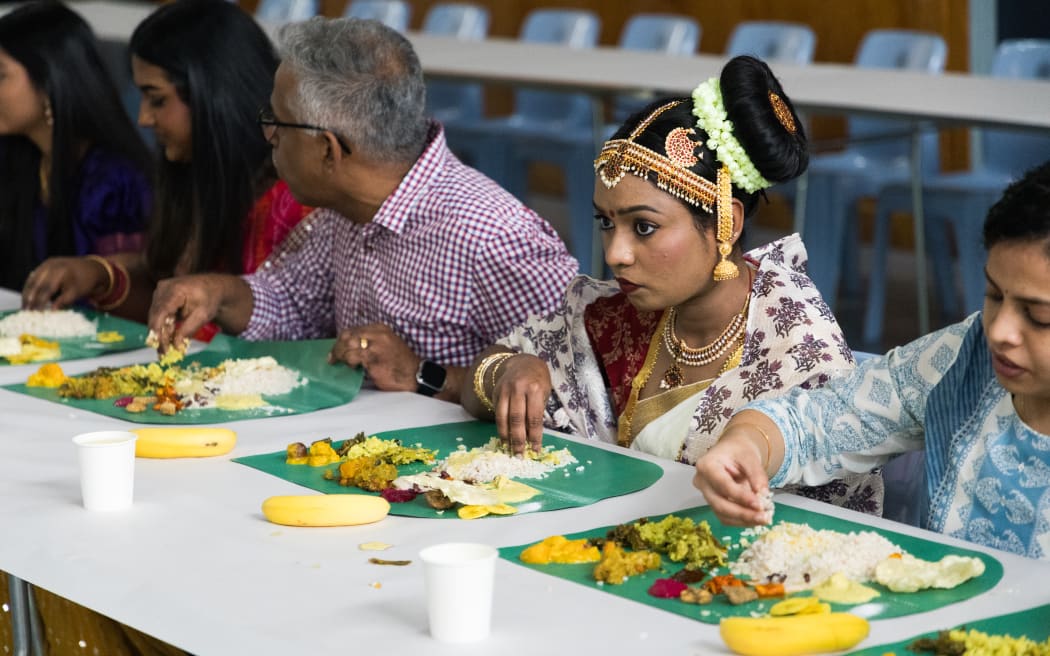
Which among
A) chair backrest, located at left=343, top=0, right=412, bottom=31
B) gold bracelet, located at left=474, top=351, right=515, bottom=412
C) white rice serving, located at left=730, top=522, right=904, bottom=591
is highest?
chair backrest, located at left=343, top=0, right=412, bottom=31

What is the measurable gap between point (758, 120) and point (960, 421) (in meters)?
0.54

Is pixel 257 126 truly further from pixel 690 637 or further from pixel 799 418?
pixel 690 637

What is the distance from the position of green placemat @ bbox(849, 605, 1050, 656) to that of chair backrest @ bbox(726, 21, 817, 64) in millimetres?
5162

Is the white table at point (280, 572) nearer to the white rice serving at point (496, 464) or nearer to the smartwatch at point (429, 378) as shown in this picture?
the white rice serving at point (496, 464)

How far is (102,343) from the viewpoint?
9.86ft

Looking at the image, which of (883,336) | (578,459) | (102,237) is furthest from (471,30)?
(578,459)

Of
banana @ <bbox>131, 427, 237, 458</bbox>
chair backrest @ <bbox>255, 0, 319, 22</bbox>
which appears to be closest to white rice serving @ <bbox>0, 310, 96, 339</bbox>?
banana @ <bbox>131, 427, 237, 458</bbox>

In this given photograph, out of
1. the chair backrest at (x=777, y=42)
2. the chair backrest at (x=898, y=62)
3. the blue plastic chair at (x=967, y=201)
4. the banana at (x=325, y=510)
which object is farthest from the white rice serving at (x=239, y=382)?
the chair backrest at (x=777, y=42)

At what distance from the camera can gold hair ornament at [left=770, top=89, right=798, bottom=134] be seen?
7.12 ft

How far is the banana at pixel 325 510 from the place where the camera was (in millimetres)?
1837

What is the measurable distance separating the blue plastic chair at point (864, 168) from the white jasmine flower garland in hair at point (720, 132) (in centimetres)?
373

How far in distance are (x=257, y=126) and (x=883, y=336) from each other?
3.50 m

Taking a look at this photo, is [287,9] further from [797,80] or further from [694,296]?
[694,296]

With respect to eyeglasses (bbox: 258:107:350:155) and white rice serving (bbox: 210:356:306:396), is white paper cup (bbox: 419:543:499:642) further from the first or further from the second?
eyeglasses (bbox: 258:107:350:155)
